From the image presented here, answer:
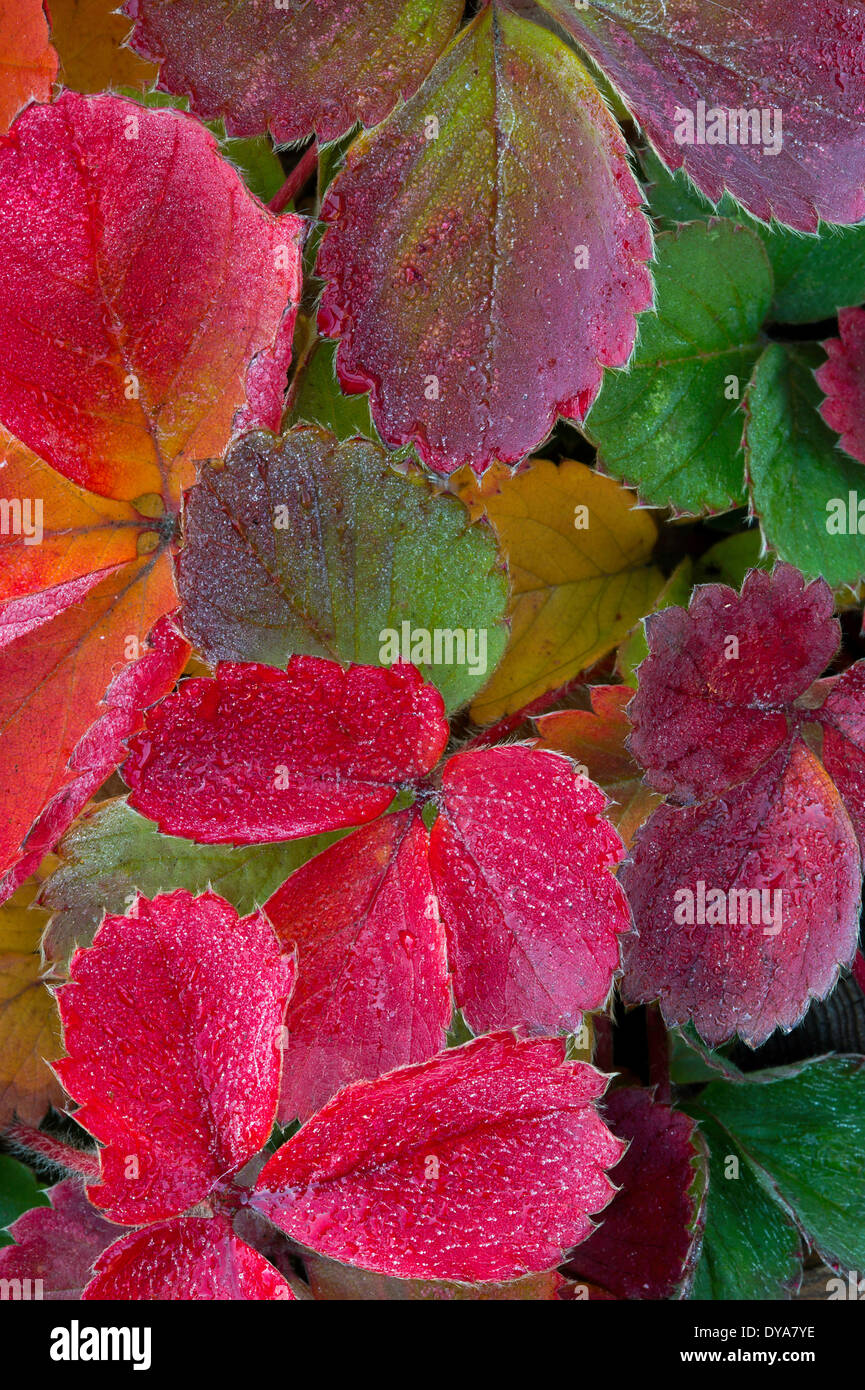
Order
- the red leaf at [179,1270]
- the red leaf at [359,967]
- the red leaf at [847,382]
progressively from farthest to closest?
1. the red leaf at [847,382]
2. the red leaf at [359,967]
3. the red leaf at [179,1270]

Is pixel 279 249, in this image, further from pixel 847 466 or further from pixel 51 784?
pixel 847 466

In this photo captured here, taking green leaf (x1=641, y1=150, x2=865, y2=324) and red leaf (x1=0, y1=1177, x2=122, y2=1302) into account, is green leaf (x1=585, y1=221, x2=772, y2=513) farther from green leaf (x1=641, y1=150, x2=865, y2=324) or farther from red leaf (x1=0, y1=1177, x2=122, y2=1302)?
red leaf (x1=0, y1=1177, x2=122, y2=1302)

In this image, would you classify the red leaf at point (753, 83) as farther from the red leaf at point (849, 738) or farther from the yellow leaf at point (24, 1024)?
the yellow leaf at point (24, 1024)

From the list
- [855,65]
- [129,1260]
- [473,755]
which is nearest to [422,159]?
[855,65]

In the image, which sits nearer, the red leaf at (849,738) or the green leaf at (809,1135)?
the red leaf at (849,738)

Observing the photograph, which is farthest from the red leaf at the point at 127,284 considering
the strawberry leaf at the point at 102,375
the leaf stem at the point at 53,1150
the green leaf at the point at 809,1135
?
the green leaf at the point at 809,1135

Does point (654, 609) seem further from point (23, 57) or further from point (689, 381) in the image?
point (23, 57)

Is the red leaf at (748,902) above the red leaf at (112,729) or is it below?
below
